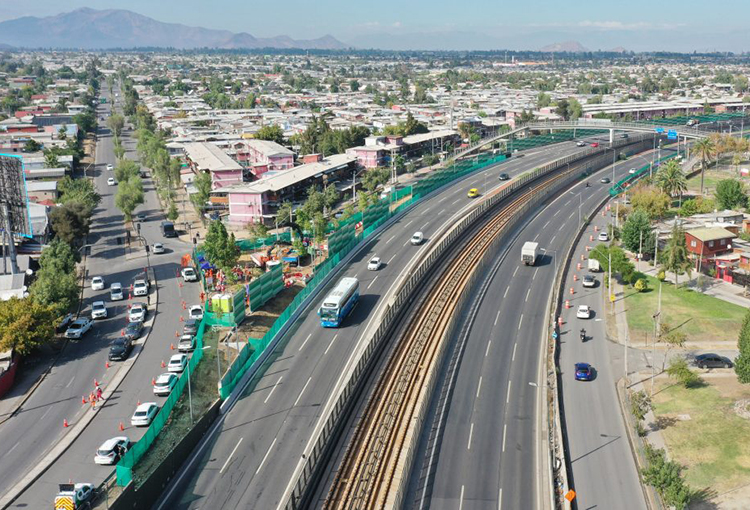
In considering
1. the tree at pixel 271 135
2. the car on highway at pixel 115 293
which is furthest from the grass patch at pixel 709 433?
the tree at pixel 271 135

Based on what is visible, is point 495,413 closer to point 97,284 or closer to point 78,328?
point 78,328

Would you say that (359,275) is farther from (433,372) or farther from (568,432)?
(568,432)

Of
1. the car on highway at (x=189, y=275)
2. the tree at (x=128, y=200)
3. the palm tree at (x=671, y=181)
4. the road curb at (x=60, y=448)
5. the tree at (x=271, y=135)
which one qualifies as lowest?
the road curb at (x=60, y=448)

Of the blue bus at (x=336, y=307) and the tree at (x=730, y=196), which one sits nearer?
the blue bus at (x=336, y=307)

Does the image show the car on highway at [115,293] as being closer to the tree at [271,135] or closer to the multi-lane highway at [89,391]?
the multi-lane highway at [89,391]

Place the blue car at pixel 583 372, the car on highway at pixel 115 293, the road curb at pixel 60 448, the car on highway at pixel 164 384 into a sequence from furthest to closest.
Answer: the car on highway at pixel 115 293 < the blue car at pixel 583 372 < the car on highway at pixel 164 384 < the road curb at pixel 60 448
